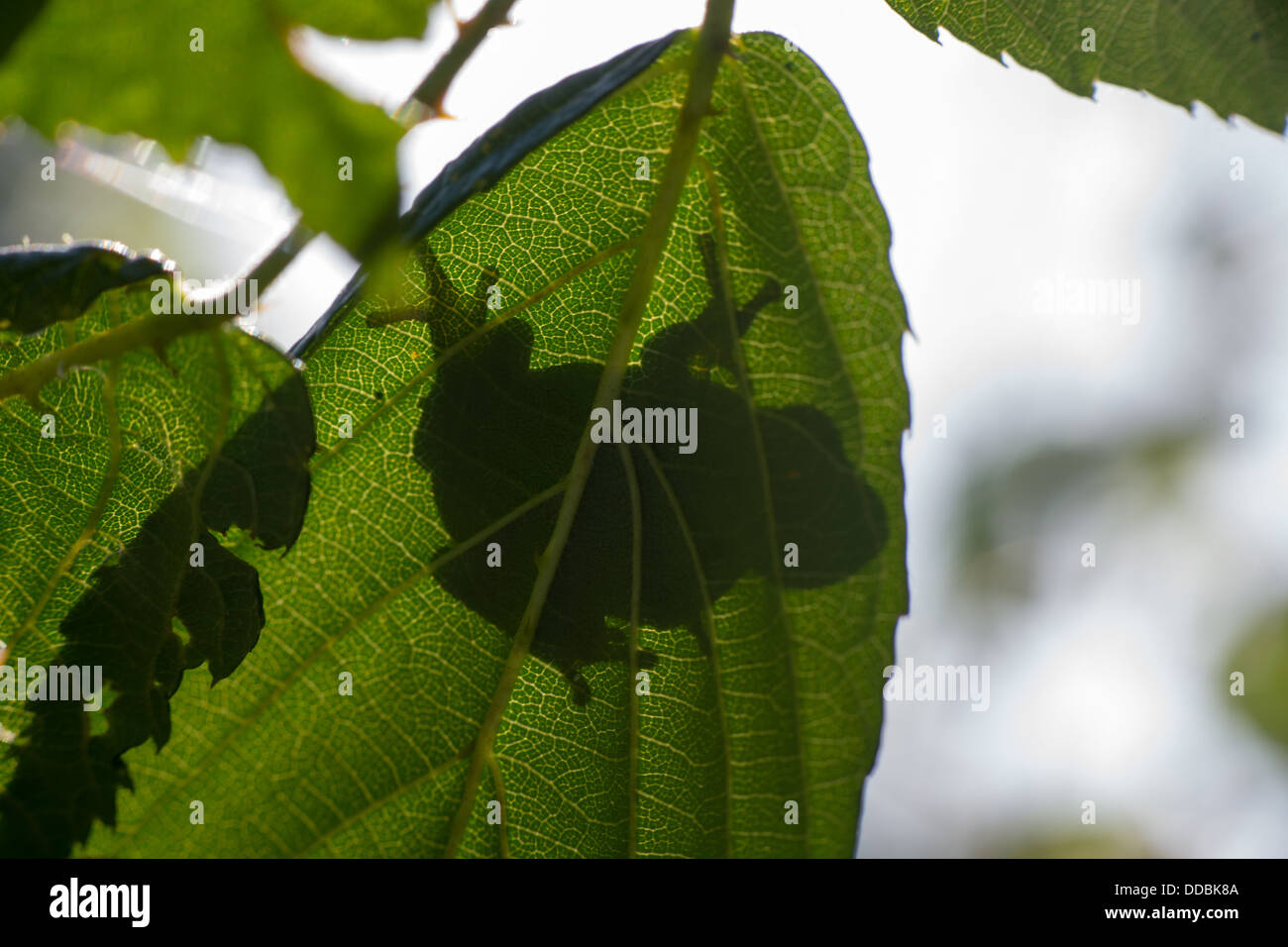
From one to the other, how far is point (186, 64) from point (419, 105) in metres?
0.62

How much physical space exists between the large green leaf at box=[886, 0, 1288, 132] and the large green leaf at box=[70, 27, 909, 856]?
0.74 feet

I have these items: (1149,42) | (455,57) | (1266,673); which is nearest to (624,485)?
(455,57)

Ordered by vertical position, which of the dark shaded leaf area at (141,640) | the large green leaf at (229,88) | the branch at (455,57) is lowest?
the dark shaded leaf area at (141,640)

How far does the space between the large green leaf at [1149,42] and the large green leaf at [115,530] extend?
105 cm

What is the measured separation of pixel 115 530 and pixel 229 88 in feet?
3.22

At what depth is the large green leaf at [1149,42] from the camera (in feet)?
4.08

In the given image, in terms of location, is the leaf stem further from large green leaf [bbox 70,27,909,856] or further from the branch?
the branch

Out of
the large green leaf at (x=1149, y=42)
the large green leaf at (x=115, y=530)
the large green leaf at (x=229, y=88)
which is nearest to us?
the large green leaf at (x=229, y=88)

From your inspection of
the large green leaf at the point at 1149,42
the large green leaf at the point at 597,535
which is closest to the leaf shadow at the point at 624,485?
the large green leaf at the point at 597,535

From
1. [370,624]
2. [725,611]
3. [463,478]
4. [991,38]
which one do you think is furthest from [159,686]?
[991,38]

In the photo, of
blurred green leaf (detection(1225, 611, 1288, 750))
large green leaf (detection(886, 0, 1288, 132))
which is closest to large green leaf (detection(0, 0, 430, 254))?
large green leaf (detection(886, 0, 1288, 132))

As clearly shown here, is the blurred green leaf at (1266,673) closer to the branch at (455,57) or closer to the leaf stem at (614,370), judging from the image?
the leaf stem at (614,370)

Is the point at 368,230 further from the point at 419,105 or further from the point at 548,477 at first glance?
the point at 548,477

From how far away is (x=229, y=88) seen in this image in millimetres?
493
